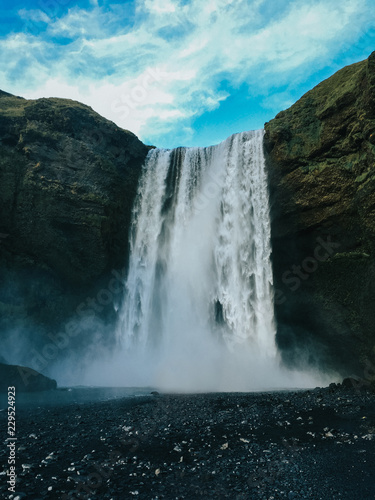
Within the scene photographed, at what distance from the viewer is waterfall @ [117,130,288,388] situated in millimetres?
24078

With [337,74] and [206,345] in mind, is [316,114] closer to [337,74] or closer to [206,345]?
[337,74]

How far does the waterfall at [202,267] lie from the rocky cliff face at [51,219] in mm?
3520

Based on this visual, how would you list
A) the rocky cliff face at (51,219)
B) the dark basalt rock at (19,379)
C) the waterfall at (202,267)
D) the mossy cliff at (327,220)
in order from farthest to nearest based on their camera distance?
the rocky cliff face at (51,219), the waterfall at (202,267), the mossy cliff at (327,220), the dark basalt rock at (19,379)

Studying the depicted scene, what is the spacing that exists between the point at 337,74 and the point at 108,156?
22.1 meters

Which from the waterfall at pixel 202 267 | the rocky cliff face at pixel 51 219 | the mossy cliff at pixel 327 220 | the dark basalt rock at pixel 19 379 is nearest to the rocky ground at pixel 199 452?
the dark basalt rock at pixel 19 379

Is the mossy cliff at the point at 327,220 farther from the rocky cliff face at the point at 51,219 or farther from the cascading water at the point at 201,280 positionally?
the rocky cliff face at the point at 51,219

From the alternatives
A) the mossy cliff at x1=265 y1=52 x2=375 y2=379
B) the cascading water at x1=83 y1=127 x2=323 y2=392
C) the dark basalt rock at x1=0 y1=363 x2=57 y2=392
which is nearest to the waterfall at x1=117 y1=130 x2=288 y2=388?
the cascading water at x1=83 y1=127 x2=323 y2=392

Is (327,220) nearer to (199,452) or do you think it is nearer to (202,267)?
(202,267)

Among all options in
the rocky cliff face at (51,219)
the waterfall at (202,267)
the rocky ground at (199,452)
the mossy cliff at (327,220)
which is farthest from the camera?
the rocky cliff face at (51,219)

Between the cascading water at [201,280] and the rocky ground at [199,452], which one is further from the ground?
the cascading water at [201,280]

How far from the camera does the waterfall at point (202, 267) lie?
24078 millimetres

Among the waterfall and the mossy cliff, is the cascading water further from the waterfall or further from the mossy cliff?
the mossy cliff

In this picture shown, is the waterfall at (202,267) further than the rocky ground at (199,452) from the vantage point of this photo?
Yes

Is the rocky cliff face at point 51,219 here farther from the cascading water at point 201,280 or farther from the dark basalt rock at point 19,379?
the dark basalt rock at point 19,379
